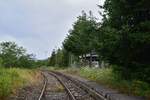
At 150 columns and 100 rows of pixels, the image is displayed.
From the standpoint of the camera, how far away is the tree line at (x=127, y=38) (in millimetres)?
24484

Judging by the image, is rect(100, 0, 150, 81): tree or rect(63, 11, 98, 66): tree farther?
rect(63, 11, 98, 66): tree

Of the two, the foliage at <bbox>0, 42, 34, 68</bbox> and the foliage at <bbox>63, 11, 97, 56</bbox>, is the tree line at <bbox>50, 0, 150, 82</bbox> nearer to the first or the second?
the foliage at <bbox>63, 11, 97, 56</bbox>

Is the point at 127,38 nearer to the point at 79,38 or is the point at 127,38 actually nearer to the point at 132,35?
the point at 132,35

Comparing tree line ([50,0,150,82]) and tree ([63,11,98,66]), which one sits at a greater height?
tree ([63,11,98,66])

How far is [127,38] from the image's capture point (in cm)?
2553

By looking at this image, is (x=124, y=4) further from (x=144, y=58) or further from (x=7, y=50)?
(x=7, y=50)

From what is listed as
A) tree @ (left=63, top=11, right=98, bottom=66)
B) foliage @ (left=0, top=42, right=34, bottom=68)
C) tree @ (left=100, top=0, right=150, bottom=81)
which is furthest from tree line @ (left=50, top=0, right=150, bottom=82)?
foliage @ (left=0, top=42, right=34, bottom=68)

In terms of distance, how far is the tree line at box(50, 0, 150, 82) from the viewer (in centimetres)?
2448

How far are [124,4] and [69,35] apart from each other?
61.5 metres

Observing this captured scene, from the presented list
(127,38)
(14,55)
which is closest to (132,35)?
(127,38)

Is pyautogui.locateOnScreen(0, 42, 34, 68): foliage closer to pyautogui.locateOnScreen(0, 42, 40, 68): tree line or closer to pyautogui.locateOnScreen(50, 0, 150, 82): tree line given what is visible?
pyautogui.locateOnScreen(0, 42, 40, 68): tree line

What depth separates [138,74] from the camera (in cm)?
2598

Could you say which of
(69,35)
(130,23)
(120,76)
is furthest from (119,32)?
(69,35)

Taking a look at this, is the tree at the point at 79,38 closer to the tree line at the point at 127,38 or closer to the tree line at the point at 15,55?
the tree line at the point at 15,55
